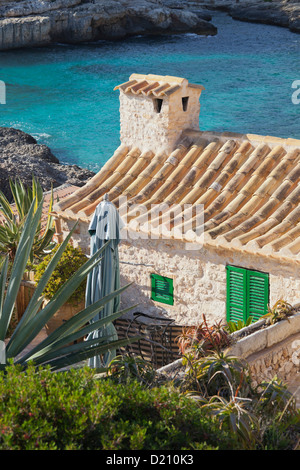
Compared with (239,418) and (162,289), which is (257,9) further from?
(239,418)

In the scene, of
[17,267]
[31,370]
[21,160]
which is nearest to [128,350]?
[17,267]

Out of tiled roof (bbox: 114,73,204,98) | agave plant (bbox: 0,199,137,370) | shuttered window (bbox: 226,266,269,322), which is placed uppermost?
tiled roof (bbox: 114,73,204,98)

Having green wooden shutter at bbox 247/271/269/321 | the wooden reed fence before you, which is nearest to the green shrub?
the wooden reed fence

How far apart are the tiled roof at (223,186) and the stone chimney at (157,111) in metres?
0.24

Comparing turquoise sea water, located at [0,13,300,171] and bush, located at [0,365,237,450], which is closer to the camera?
bush, located at [0,365,237,450]

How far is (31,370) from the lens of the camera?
5.88 meters

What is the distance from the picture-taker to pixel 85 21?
6256cm

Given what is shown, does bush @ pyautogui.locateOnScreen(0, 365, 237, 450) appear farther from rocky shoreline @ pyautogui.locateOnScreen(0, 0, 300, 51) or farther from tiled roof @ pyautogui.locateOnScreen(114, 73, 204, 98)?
rocky shoreline @ pyautogui.locateOnScreen(0, 0, 300, 51)

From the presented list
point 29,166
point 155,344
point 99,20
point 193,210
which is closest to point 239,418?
point 155,344

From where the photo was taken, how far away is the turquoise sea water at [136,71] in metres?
43.7

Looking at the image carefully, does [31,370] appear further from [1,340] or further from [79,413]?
[1,340]

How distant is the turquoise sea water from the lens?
4369 cm

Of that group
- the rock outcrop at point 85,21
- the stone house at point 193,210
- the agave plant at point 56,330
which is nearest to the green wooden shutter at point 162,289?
the stone house at point 193,210

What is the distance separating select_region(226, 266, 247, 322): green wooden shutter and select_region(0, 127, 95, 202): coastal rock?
13.3m
